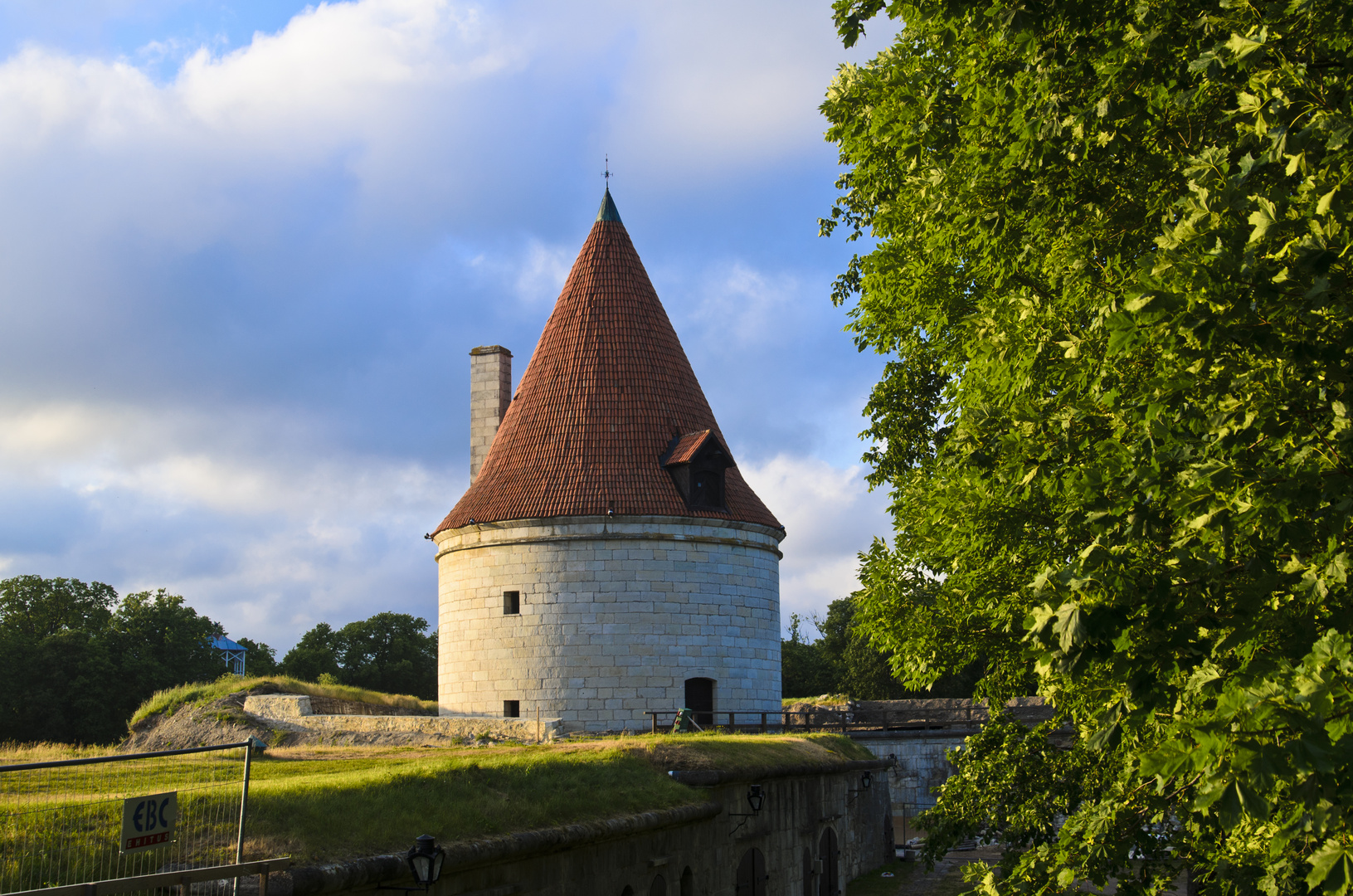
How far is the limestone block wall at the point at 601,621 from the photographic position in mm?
20109

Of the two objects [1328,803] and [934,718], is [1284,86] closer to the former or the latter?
[1328,803]

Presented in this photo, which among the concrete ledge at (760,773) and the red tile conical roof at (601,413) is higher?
the red tile conical roof at (601,413)

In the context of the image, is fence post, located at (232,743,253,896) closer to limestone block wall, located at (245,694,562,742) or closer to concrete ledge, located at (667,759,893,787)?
concrete ledge, located at (667,759,893,787)

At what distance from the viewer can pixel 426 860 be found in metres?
7.37

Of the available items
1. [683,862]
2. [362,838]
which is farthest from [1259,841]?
[683,862]

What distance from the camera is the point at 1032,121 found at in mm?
6223

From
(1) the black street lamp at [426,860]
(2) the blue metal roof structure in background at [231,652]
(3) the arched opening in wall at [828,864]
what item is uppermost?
(2) the blue metal roof structure in background at [231,652]

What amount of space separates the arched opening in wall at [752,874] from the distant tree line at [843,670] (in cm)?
3075

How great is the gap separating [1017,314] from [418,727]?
526 inches

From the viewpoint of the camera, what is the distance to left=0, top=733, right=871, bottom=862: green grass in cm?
760

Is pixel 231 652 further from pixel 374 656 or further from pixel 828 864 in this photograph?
pixel 828 864

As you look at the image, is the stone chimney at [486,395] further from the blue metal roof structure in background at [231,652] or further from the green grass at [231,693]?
the blue metal roof structure in background at [231,652]

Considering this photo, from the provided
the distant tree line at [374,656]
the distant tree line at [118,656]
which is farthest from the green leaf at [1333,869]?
the distant tree line at [374,656]

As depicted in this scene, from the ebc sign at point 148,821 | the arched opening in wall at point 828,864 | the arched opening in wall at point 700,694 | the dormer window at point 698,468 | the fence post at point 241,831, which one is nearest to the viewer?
the ebc sign at point 148,821
